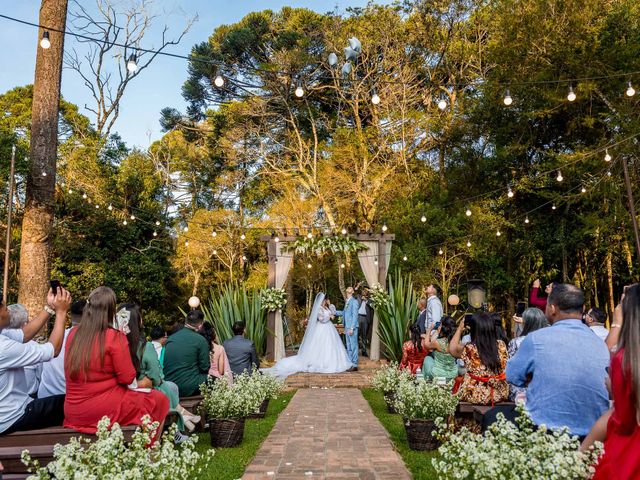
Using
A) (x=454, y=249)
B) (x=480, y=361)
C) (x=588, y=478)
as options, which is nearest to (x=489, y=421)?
(x=480, y=361)

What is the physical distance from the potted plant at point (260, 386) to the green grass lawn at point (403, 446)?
1.39 meters

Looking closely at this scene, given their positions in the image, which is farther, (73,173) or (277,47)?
(277,47)

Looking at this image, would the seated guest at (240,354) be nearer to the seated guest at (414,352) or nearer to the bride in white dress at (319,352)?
the seated guest at (414,352)

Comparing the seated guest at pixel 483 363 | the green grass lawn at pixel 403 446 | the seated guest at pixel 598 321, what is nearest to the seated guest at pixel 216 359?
the green grass lawn at pixel 403 446

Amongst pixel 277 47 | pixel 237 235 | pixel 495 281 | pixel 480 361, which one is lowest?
pixel 480 361

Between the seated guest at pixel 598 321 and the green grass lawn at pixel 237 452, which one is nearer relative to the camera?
the green grass lawn at pixel 237 452

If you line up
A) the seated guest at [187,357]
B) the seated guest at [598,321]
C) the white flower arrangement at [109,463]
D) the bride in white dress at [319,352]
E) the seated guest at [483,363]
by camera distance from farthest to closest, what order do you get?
the bride in white dress at [319,352] < the seated guest at [187,357] < the seated guest at [598,321] < the seated guest at [483,363] < the white flower arrangement at [109,463]

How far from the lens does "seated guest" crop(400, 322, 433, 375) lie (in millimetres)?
7713

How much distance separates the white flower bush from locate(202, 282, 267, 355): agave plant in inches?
260

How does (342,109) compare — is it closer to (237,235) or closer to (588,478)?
(237,235)

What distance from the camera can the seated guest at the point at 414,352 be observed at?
771 cm

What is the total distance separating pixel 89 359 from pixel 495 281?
16.8m

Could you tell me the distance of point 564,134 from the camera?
17.8 metres

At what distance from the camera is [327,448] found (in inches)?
203
